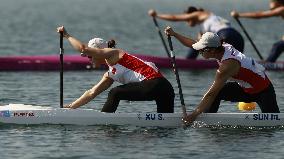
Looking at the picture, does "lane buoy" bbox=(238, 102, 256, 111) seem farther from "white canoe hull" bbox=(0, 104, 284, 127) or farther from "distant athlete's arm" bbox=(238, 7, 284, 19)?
"distant athlete's arm" bbox=(238, 7, 284, 19)

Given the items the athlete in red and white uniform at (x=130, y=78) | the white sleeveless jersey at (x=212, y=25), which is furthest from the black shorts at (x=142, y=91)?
the white sleeveless jersey at (x=212, y=25)

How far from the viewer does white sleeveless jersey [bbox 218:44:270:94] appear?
20244mm

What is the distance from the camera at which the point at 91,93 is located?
21.0m

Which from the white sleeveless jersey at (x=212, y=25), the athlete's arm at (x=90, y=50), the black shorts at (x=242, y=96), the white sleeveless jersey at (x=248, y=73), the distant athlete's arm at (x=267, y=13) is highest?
the distant athlete's arm at (x=267, y=13)

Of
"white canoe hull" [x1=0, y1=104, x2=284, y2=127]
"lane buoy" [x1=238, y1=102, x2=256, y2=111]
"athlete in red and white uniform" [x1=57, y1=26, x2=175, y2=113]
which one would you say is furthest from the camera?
"lane buoy" [x1=238, y1=102, x2=256, y2=111]

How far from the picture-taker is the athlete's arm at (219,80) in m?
20.1

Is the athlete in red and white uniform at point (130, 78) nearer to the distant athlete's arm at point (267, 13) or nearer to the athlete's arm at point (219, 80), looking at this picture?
the athlete's arm at point (219, 80)

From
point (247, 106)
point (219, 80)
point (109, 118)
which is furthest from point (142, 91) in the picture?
point (247, 106)

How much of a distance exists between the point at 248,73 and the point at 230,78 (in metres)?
0.29

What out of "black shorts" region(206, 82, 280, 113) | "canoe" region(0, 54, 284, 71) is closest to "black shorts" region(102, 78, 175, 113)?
"black shorts" region(206, 82, 280, 113)

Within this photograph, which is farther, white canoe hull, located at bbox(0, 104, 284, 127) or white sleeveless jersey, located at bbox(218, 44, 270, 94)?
white canoe hull, located at bbox(0, 104, 284, 127)

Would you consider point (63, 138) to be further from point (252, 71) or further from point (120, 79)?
point (252, 71)

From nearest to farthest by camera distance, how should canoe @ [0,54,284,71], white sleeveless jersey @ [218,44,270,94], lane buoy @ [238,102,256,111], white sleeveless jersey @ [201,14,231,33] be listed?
white sleeveless jersey @ [218,44,270,94]
lane buoy @ [238,102,256,111]
white sleeveless jersey @ [201,14,231,33]
canoe @ [0,54,284,71]

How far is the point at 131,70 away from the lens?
20656 mm
